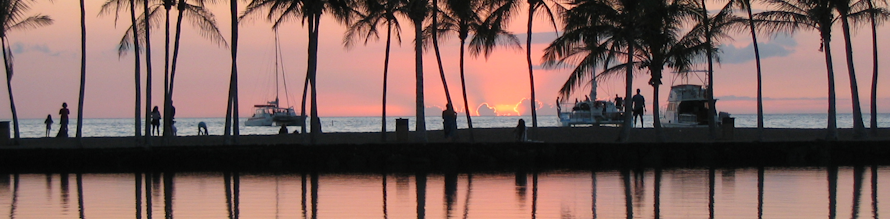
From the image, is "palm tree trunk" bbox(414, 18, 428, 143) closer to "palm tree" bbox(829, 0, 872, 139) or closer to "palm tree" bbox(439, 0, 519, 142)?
"palm tree" bbox(439, 0, 519, 142)

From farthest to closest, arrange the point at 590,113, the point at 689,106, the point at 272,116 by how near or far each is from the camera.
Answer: the point at 272,116 → the point at 590,113 → the point at 689,106

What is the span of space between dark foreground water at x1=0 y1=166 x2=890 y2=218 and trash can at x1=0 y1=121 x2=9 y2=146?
7433 millimetres

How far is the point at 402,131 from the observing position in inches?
1280

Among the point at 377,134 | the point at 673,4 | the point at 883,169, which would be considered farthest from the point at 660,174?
the point at 377,134

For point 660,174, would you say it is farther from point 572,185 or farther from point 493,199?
point 493,199

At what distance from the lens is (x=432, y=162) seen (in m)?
28.8

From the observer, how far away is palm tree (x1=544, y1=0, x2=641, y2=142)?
101 ft

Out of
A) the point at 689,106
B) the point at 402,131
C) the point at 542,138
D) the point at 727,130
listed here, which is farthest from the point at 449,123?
the point at 689,106

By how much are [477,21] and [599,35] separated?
4796 millimetres

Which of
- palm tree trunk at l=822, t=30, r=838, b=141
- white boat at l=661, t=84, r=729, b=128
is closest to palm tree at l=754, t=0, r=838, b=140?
palm tree trunk at l=822, t=30, r=838, b=141

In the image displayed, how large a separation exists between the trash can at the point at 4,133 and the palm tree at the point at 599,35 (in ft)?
58.2

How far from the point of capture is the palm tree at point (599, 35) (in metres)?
30.7

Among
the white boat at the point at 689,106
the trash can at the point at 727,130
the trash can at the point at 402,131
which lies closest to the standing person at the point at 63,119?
the trash can at the point at 402,131

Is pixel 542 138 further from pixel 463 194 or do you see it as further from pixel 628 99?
pixel 463 194
